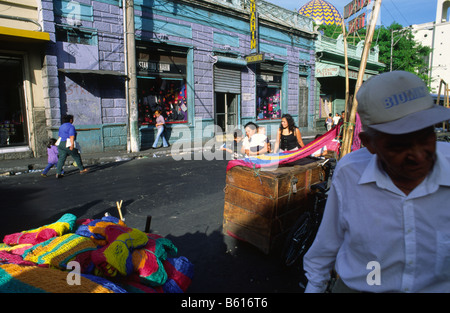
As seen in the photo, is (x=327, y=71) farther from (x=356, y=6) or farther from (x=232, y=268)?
(x=232, y=268)

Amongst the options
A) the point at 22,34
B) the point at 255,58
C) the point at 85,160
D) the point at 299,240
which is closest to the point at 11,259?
the point at 299,240

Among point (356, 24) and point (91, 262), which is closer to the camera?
point (91, 262)

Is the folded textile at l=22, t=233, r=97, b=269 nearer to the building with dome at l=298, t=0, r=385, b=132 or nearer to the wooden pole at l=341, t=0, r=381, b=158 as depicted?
the wooden pole at l=341, t=0, r=381, b=158

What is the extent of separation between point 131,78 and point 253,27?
846 cm

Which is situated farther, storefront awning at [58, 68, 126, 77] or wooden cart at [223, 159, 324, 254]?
storefront awning at [58, 68, 126, 77]

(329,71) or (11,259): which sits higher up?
(329,71)

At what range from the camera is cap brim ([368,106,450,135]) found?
3.47 feet

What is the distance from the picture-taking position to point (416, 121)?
1.07 metres

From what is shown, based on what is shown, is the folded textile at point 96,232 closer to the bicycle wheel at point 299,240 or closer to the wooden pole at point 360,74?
the bicycle wheel at point 299,240

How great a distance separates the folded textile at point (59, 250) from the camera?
5.61 ft

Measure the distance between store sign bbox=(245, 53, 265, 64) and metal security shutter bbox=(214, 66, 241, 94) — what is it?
81 cm

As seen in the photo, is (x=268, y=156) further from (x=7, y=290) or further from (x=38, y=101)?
(x=38, y=101)

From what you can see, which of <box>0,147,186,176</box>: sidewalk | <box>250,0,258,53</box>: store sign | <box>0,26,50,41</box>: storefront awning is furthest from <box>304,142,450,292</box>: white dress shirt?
<box>250,0,258,53</box>: store sign

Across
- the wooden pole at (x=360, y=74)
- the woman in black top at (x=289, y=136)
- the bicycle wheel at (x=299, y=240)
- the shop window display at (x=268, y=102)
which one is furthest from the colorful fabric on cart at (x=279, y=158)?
the shop window display at (x=268, y=102)
